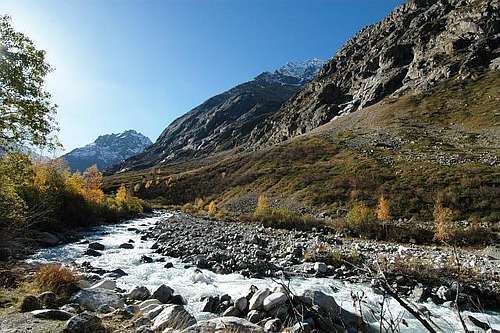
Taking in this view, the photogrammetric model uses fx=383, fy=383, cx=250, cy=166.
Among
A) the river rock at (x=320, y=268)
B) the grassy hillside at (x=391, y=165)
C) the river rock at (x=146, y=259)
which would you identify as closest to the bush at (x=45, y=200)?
the river rock at (x=146, y=259)

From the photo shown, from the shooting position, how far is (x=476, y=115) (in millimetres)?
94000

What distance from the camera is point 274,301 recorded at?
12422 mm

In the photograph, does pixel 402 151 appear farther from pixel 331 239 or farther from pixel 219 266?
pixel 219 266

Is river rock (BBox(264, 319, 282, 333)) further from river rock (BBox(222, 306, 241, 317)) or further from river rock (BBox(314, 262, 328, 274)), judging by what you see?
river rock (BBox(314, 262, 328, 274))

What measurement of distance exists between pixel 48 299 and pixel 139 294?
3.20m

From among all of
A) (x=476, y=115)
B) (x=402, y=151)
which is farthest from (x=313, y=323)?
(x=476, y=115)

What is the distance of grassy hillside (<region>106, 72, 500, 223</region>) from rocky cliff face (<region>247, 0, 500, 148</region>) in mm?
12719

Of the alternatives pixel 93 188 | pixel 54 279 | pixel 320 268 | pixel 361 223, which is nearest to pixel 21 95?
pixel 54 279

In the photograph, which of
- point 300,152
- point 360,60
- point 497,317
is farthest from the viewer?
point 360,60

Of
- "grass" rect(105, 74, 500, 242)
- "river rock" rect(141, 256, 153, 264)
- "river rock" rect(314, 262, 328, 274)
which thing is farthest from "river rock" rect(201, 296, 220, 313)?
"grass" rect(105, 74, 500, 242)

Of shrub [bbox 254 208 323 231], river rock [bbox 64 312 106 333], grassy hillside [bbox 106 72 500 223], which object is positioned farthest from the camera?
grassy hillside [bbox 106 72 500 223]

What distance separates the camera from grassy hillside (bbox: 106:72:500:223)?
51.1 meters

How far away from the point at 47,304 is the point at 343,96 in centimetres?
17153

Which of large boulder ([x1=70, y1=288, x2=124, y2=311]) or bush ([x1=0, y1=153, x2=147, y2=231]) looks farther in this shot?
bush ([x1=0, y1=153, x2=147, y2=231])
